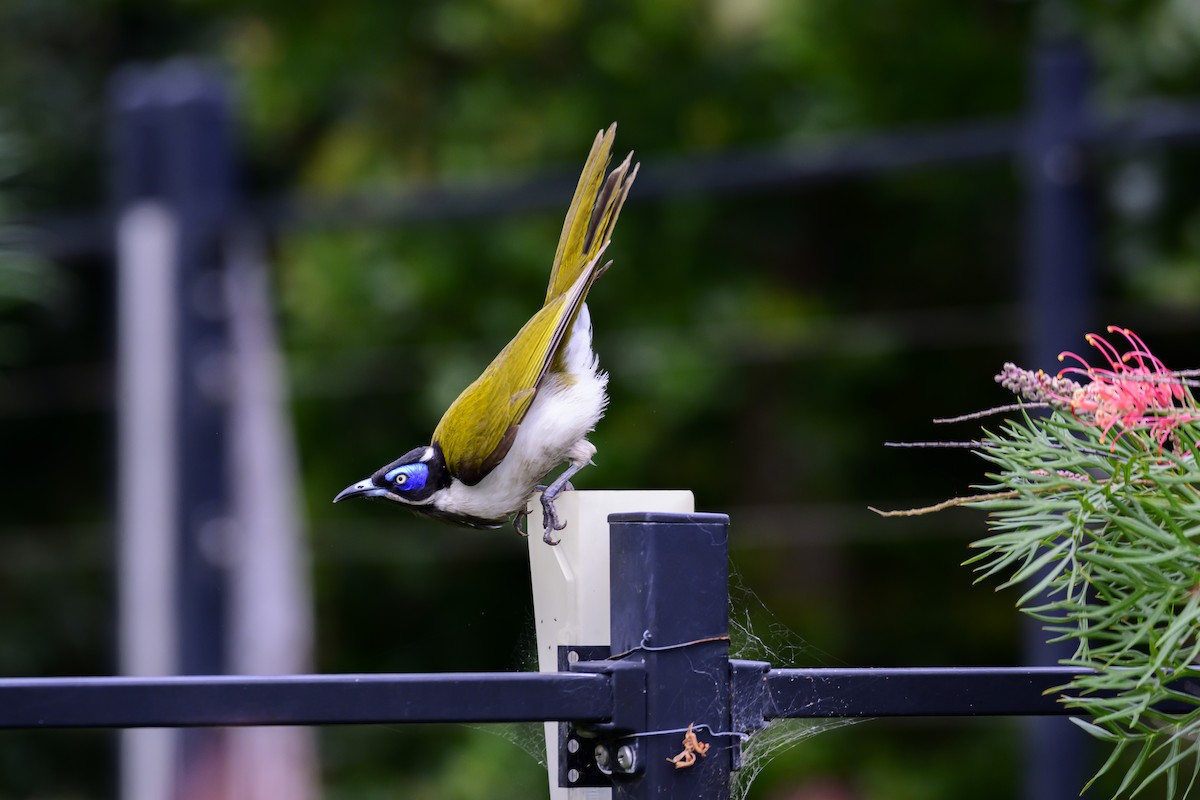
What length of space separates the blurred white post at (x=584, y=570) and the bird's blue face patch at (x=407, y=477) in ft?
1.82

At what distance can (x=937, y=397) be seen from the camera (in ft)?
19.4

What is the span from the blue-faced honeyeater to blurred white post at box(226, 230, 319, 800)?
354 centimetres

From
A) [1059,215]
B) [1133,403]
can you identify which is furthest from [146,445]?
[1133,403]

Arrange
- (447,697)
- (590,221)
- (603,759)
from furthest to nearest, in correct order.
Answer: (590,221)
(603,759)
(447,697)

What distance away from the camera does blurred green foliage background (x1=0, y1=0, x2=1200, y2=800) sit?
566cm

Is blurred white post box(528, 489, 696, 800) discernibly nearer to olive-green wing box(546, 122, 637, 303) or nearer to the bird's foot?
the bird's foot

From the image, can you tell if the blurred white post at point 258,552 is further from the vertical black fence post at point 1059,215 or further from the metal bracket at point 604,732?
the metal bracket at point 604,732

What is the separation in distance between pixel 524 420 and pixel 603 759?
2.36ft

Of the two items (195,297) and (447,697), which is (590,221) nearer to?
(447,697)

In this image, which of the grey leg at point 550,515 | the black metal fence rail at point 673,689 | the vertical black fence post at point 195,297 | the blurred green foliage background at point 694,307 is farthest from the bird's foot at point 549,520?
the vertical black fence post at point 195,297

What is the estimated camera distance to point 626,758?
105cm

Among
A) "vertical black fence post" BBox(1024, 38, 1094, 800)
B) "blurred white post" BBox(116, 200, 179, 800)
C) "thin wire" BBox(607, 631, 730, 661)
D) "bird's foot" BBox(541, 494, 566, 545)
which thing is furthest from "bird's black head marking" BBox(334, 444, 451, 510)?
"blurred white post" BBox(116, 200, 179, 800)

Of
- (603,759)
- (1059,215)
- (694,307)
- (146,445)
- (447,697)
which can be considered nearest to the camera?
(447,697)

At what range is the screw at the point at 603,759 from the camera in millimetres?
1077
